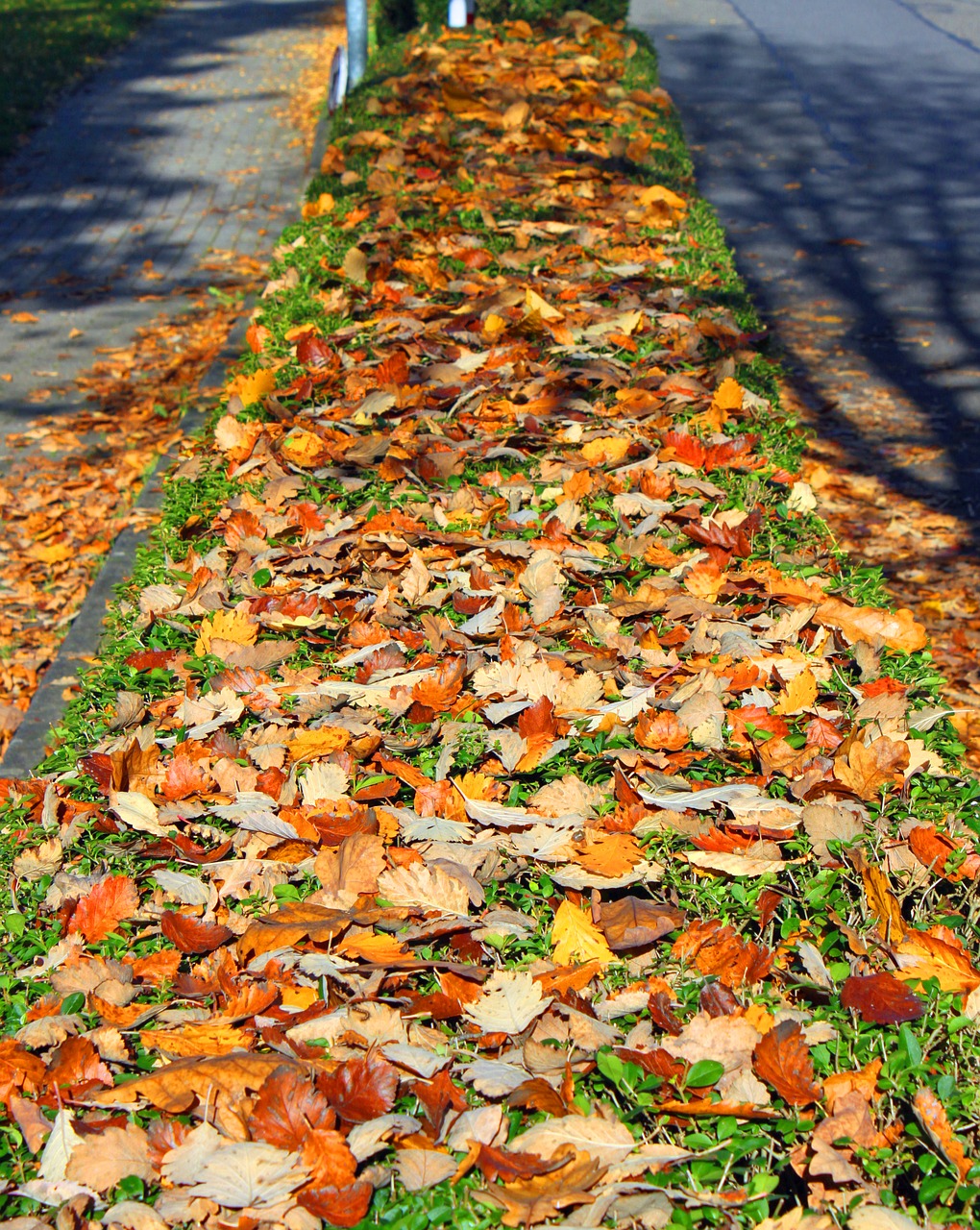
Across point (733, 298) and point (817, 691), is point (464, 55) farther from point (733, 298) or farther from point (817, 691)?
point (817, 691)

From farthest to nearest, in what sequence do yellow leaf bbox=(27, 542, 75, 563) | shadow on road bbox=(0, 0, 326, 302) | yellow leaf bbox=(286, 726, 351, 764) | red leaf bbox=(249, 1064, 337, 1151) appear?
shadow on road bbox=(0, 0, 326, 302)
yellow leaf bbox=(27, 542, 75, 563)
yellow leaf bbox=(286, 726, 351, 764)
red leaf bbox=(249, 1064, 337, 1151)

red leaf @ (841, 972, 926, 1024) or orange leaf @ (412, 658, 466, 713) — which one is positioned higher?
orange leaf @ (412, 658, 466, 713)

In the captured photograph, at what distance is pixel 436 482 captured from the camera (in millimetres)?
3580

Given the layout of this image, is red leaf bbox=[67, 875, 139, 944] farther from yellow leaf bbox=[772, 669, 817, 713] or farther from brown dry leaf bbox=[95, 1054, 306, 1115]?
yellow leaf bbox=[772, 669, 817, 713]

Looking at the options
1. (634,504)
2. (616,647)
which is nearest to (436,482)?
(634,504)

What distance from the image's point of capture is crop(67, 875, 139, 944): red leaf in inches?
83.0

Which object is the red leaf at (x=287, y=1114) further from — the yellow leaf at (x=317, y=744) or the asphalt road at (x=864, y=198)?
the asphalt road at (x=864, y=198)

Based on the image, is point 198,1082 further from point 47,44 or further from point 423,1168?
point 47,44

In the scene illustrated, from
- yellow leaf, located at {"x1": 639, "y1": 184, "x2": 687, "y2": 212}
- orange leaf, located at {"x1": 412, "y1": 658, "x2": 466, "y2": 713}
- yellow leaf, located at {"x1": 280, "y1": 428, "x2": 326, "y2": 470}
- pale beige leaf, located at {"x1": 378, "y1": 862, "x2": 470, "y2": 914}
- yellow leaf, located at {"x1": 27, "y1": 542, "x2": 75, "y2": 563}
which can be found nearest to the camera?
pale beige leaf, located at {"x1": 378, "y1": 862, "x2": 470, "y2": 914}

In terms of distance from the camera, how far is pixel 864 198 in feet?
27.6

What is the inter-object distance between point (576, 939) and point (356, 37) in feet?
30.7

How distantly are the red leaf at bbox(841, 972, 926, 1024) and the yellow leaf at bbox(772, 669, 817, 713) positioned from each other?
0.76 meters

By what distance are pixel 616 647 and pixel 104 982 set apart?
1.36 meters

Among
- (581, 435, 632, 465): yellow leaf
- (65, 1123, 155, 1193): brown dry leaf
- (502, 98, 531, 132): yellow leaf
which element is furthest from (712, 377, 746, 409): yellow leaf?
(502, 98, 531, 132): yellow leaf
